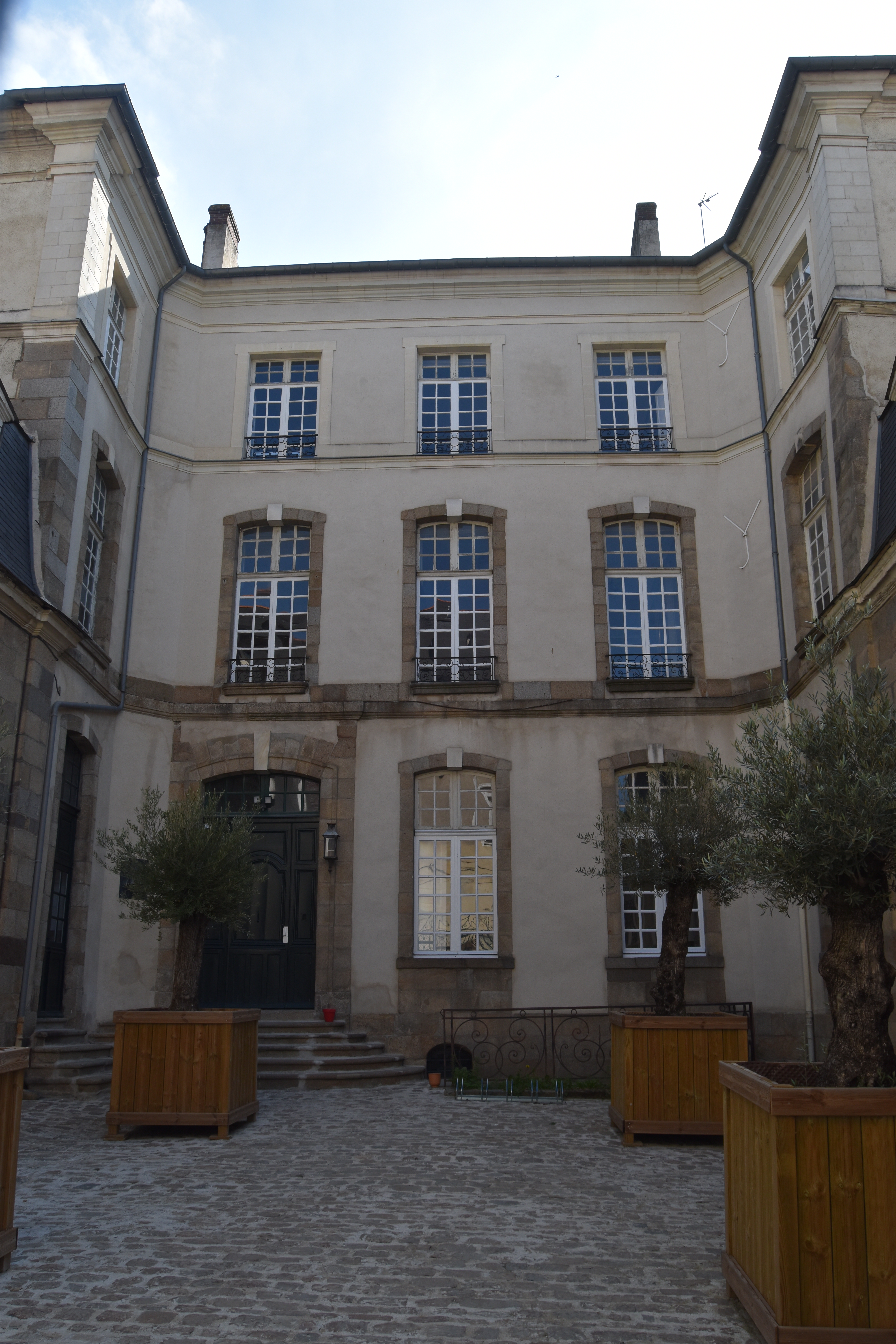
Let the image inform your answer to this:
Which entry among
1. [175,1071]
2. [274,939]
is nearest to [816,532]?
[274,939]

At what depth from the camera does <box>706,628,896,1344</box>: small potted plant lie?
3.89 m

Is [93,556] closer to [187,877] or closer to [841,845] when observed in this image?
[187,877]

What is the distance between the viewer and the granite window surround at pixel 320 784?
1208 cm

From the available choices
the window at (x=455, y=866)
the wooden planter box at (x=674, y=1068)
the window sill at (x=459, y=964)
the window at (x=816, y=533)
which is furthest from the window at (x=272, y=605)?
the wooden planter box at (x=674, y=1068)

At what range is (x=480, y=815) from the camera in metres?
12.7

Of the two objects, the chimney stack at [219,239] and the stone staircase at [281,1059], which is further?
the chimney stack at [219,239]

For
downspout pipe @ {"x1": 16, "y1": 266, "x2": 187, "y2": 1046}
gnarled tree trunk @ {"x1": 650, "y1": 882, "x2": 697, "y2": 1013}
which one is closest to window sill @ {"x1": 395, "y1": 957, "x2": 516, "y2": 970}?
gnarled tree trunk @ {"x1": 650, "y1": 882, "x2": 697, "y2": 1013}

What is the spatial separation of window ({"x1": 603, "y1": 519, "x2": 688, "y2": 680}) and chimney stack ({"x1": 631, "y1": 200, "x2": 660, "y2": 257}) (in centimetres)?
479

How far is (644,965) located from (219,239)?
39.0 ft

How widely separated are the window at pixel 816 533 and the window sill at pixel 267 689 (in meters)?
5.92

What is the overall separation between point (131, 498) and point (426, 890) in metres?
5.93

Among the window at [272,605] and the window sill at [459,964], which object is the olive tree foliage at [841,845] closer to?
the window sill at [459,964]

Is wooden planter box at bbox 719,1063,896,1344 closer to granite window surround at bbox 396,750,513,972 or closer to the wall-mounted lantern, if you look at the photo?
granite window surround at bbox 396,750,513,972

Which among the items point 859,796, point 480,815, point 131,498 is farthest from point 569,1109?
point 131,498
